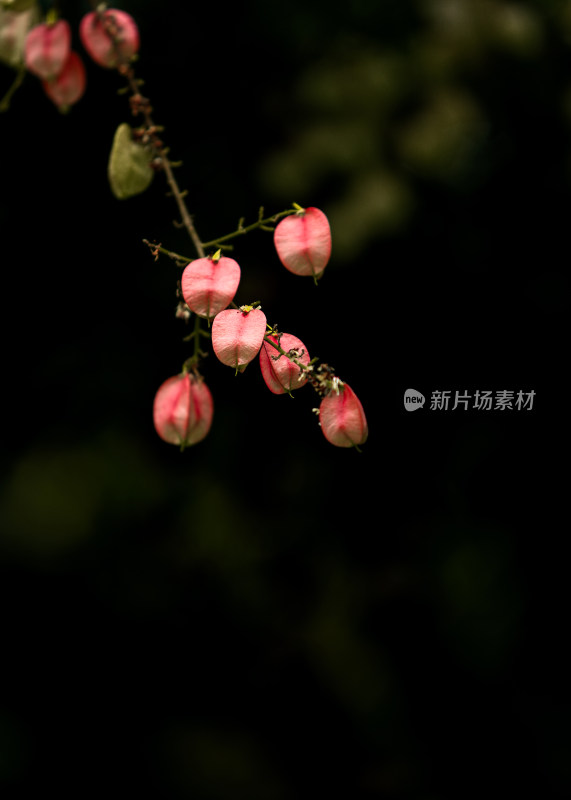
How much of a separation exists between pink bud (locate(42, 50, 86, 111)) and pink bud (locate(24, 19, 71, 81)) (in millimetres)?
25

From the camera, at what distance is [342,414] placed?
667mm

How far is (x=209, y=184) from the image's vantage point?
4.99 feet

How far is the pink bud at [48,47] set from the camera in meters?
0.86

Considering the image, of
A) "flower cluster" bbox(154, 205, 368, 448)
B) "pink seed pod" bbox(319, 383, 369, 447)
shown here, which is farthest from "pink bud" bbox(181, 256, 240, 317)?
"pink seed pod" bbox(319, 383, 369, 447)

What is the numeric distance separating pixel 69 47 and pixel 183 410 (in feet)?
1.43

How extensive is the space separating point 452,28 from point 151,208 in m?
0.62

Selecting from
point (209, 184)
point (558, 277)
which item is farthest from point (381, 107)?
point (558, 277)

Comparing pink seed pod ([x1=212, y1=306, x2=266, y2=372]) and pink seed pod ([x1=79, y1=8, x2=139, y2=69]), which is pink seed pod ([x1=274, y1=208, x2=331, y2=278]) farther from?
pink seed pod ([x1=79, y1=8, x2=139, y2=69])

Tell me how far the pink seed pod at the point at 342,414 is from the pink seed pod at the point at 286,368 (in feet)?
0.14

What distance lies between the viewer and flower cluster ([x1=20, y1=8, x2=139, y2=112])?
828 mm

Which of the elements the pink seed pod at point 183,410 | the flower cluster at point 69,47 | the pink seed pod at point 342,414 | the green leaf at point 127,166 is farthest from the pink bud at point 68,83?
the pink seed pod at point 342,414

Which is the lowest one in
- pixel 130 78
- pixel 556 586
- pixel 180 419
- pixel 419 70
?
pixel 180 419

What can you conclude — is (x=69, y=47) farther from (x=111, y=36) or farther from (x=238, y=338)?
(x=238, y=338)

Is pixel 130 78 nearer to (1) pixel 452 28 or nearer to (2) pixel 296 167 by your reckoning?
(2) pixel 296 167
